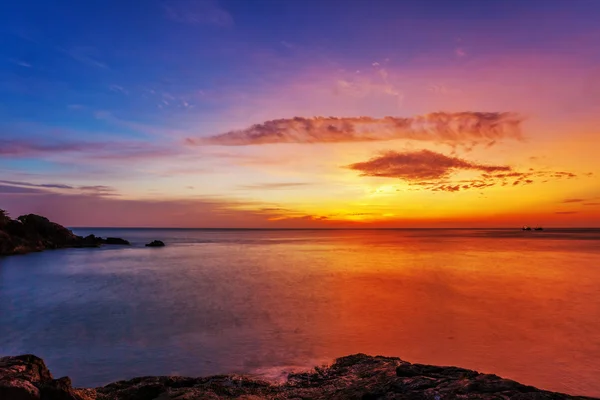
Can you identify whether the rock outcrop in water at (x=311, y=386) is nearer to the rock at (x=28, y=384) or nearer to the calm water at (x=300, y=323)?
the rock at (x=28, y=384)

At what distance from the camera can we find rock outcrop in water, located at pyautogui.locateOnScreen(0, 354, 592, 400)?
17.2 ft

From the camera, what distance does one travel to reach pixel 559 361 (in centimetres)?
975

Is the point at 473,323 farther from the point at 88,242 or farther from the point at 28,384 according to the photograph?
the point at 88,242

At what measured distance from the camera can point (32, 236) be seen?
1879 inches

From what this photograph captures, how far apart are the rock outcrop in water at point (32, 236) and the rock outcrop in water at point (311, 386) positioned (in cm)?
4492

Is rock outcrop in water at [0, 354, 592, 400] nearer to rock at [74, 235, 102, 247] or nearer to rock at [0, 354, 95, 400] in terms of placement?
rock at [0, 354, 95, 400]

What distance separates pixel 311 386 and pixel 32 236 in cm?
5294

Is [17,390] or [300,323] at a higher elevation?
[17,390]

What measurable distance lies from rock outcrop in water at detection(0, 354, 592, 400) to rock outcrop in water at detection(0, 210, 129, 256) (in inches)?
1768

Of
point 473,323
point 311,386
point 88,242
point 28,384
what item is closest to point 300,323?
point 473,323

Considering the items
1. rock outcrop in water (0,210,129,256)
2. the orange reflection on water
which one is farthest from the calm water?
rock outcrop in water (0,210,129,256)

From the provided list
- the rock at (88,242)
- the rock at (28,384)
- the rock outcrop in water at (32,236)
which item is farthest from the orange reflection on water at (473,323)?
the rock at (88,242)

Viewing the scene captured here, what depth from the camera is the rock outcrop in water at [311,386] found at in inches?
207

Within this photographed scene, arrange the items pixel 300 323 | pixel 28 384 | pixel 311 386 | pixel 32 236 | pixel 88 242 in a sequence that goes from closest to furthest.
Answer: pixel 28 384
pixel 311 386
pixel 300 323
pixel 32 236
pixel 88 242
